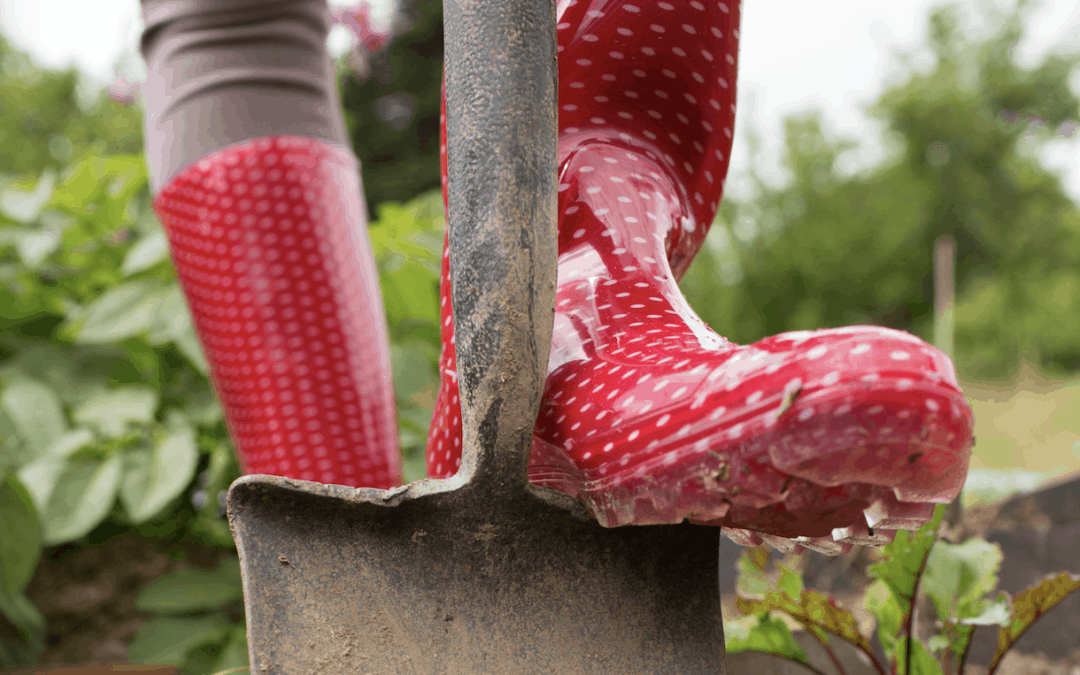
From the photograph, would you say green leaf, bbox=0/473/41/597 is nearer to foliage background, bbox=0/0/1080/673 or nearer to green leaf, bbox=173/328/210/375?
foliage background, bbox=0/0/1080/673

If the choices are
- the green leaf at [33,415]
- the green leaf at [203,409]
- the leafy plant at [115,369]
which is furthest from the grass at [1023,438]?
the green leaf at [33,415]

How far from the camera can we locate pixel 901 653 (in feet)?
2.21

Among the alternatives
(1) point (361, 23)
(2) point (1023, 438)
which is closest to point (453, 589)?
(1) point (361, 23)

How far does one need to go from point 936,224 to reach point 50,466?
11.4m

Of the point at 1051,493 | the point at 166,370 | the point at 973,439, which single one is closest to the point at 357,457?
the point at 973,439

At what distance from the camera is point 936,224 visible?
10.7 metres

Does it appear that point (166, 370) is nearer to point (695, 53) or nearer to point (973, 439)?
point (695, 53)

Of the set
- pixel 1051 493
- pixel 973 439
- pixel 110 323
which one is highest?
pixel 973 439

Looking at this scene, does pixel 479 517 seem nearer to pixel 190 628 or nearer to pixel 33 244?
pixel 190 628

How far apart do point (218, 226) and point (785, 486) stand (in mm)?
522

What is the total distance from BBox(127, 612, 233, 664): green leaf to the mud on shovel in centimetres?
89

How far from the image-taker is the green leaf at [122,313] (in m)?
1.24

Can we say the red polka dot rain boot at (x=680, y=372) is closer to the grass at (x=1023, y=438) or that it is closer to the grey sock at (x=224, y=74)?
the grey sock at (x=224, y=74)

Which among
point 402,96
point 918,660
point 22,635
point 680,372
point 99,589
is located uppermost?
point 680,372
